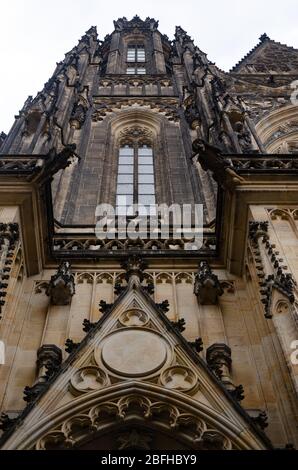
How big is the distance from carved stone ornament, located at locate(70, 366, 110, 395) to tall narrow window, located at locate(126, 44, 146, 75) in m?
21.9

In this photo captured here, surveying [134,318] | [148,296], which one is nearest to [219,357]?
[134,318]

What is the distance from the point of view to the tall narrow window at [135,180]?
16.2 m

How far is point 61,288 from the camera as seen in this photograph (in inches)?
408

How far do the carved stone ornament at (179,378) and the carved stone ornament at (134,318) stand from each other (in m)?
1.13

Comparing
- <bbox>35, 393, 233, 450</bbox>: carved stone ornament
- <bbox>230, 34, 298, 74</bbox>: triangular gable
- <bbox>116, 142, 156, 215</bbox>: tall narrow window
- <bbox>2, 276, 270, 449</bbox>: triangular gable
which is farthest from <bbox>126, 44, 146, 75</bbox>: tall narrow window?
<bbox>35, 393, 233, 450</bbox>: carved stone ornament

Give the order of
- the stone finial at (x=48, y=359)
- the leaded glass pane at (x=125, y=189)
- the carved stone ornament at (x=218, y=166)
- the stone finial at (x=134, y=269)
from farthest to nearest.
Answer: the leaded glass pane at (x=125, y=189)
the carved stone ornament at (x=218, y=166)
the stone finial at (x=134, y=269)
the stone finial at (x=48, y=359)

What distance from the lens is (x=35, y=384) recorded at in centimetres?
816

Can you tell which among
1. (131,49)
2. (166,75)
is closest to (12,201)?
(166,75)

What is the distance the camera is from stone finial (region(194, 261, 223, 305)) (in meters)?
10.3

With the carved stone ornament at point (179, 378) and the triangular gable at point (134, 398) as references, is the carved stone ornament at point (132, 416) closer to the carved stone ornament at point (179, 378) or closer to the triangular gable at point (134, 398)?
the triangular gable at point (134, 398)

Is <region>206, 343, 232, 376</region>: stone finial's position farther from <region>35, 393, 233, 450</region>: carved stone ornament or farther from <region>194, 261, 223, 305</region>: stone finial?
<region>194, 261, 223, 305</region>: stone finial

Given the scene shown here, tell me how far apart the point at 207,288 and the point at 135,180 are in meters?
7.63

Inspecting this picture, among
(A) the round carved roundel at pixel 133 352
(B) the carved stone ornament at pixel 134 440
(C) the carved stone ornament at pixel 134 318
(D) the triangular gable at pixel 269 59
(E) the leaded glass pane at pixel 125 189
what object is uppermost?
(D) the triangular gable at pixel 269 59

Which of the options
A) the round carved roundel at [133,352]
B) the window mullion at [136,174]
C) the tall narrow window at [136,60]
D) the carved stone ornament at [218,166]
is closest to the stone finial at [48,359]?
the round carved roundel at [133,352]
